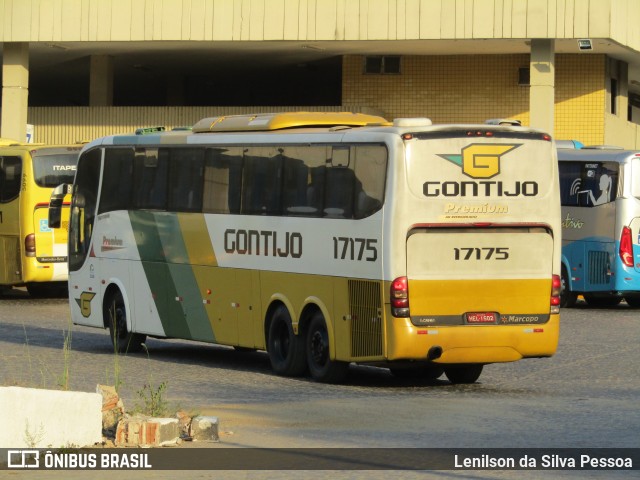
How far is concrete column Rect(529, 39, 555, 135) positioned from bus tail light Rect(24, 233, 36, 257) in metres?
16.8

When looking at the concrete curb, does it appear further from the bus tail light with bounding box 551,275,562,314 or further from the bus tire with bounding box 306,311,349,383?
the bus tail light with bounding box 551,275,562,314

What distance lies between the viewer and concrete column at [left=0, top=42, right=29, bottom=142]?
45969mm

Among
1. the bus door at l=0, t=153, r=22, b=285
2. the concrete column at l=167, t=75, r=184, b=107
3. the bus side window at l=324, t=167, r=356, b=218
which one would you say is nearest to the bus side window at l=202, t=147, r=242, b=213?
the bus side window at l=324, t=167, r=356, b=218

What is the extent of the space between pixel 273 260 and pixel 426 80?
31159 mm

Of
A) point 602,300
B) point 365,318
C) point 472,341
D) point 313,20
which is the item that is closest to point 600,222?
point 602,300

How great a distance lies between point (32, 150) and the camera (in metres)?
30.7

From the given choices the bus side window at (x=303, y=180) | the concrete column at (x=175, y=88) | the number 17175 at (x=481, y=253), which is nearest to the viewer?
the number 17175 at (x=481, y=253)

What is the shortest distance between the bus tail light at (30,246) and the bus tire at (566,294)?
32.2ft

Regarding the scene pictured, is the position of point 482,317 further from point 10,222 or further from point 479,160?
point 10,222

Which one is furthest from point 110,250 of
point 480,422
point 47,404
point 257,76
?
point 257,76

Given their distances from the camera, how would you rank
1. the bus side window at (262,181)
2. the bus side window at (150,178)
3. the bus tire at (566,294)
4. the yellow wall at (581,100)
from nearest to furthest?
the bus side window at (262,181)
the bus side window at (150,178)
the bus tire at (566,294)
the yellow wall at (581,100)

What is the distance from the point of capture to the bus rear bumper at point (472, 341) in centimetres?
1622

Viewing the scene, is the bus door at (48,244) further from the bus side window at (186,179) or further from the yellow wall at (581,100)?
the yellow wall at (581,100)

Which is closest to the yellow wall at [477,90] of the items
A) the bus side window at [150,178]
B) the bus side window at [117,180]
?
the bus side window at [117,180]
